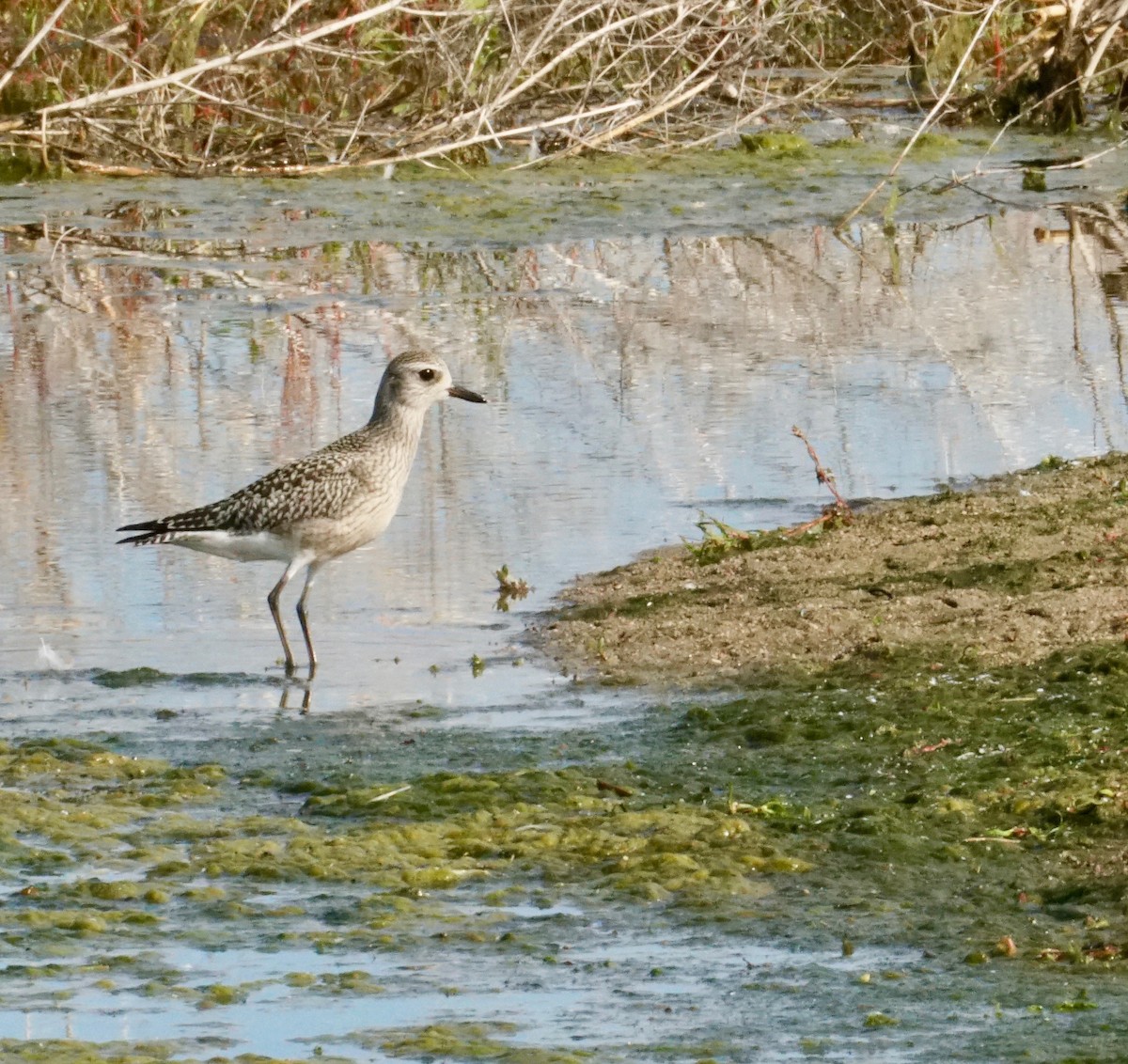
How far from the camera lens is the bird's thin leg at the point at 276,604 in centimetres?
743

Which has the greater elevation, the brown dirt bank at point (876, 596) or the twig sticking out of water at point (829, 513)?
the twig sticking out of water at point (829, 513)

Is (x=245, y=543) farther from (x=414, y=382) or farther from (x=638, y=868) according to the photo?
(x=638, y=868)

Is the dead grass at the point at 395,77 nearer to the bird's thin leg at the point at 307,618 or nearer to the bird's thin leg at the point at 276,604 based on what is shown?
the bird's thin leg at the point at 307,618

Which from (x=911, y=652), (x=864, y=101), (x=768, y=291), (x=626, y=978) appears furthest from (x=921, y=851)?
(x=864, y=101)

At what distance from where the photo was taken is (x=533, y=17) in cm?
1783

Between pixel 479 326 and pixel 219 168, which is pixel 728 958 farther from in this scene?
pixel 219 168

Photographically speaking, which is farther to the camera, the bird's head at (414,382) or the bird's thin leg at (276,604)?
the bird's head at (414,382)

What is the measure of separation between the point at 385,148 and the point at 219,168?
146cm

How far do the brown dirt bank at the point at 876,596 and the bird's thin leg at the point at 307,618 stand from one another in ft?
2.49

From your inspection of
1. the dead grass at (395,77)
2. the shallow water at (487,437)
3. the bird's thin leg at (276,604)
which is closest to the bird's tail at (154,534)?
the shallow water at (487,437)

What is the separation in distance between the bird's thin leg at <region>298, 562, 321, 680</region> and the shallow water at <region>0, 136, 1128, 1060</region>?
0.23ft

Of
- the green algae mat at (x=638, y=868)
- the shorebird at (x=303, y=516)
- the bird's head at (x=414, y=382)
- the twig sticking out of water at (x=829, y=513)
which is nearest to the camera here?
the green algae mat at (x=638, y=868)

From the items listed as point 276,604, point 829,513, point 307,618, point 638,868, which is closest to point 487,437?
point 829,513

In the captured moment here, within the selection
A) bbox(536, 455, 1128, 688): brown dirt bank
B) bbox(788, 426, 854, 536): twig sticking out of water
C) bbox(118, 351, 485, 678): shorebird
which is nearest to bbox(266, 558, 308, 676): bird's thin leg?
bbox(118, 351, 485, 678): shorebird
